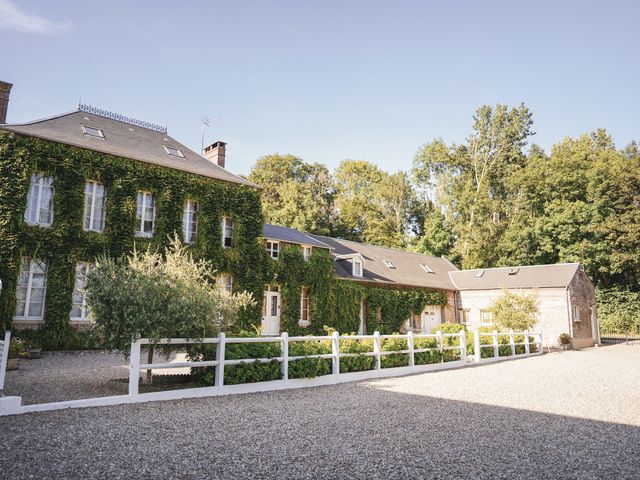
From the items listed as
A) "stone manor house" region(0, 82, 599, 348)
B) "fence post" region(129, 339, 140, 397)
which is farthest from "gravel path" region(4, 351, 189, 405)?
"stone manor house" region(0, 82, 599, 348)

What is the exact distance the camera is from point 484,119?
4516 centimetres

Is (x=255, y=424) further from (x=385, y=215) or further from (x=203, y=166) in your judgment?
(x=385, y=215)

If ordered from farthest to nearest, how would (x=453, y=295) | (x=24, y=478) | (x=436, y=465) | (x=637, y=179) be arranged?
(x=637, y=179), (x=453, y=295), (x=436, y=465), (x=24, y=478)

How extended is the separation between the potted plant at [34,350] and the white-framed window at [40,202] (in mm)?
4103

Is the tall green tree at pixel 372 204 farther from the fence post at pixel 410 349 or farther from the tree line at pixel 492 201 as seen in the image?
the fence post at pixel 410 349

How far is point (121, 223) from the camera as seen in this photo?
1731 centimetres

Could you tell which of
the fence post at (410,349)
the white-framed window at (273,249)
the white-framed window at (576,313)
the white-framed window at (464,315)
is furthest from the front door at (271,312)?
the white-framed window at (576,313)

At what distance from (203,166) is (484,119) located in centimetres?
3383

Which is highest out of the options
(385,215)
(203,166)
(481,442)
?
(385,215)

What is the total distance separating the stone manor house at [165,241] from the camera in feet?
50.8

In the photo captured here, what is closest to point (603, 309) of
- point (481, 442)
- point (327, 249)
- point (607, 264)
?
point (607, 264)

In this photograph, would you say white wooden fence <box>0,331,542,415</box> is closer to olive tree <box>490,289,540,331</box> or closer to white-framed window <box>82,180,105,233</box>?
olive tree <box>490,289,540,331</box>

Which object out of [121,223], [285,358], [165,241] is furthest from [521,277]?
[121,223]

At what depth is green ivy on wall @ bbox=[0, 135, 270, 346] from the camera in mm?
15227
